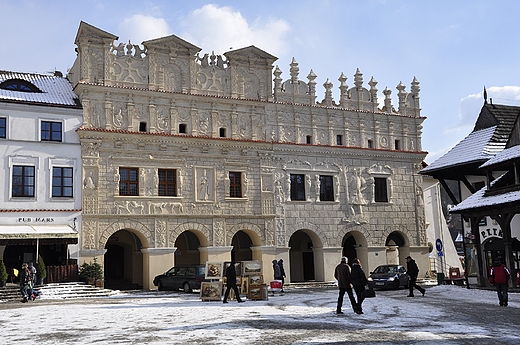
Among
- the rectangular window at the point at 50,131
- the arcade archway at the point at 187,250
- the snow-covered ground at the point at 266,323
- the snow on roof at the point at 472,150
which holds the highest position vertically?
the rectangular window at the point at 50,131

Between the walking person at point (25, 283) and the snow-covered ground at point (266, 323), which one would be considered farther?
the walking person at point (25, 283)

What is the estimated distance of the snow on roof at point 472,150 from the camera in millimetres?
29281

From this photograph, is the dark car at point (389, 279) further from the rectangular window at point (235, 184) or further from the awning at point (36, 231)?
the awning at point (36, 231)

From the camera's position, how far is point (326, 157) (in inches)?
1491

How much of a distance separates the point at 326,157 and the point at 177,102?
9.87 meters

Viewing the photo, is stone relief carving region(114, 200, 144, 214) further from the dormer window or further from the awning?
the dormer window

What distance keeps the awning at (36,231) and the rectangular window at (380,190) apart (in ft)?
62.3

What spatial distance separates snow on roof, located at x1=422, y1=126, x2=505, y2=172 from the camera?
96.1 ft

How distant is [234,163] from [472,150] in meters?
12.9

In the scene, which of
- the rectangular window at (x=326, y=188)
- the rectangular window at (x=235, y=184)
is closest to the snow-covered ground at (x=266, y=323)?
the rectangular window at (x=235, y=184)

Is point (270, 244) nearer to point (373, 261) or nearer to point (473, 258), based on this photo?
point (373, 261)

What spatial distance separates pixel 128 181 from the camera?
32.4 m

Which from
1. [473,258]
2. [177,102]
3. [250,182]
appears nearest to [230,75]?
[177,102]

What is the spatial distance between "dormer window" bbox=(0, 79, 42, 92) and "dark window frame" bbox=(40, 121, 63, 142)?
2473 mm
